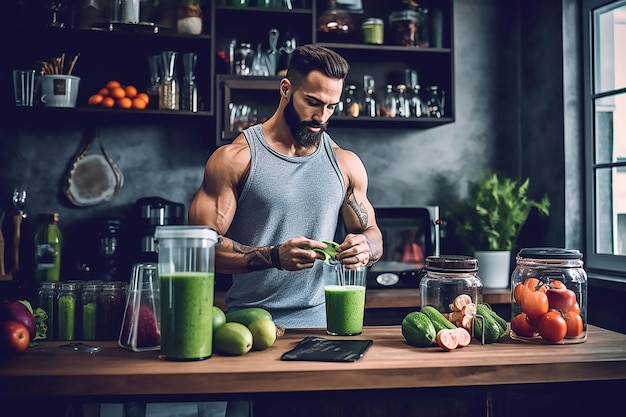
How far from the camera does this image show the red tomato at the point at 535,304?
189cm

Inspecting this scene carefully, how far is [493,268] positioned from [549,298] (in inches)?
71.4

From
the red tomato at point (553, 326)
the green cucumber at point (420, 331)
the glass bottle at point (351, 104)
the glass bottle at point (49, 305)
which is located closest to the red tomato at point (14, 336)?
→ the glass bottle at point (49, 305)

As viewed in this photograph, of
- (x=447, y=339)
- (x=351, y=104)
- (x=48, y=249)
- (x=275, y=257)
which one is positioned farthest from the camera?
(x=351, y=104)

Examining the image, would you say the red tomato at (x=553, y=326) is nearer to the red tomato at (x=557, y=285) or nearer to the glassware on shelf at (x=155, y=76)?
the red tomato at (x=557, y=285)

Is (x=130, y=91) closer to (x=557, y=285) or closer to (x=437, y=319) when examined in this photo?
(x=437, y=319)

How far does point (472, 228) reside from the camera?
3.82 m

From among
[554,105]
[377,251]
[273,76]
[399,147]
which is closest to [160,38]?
[273,76]

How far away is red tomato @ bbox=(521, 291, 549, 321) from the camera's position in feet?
6.19

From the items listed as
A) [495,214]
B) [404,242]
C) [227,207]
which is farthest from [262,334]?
[495,214]

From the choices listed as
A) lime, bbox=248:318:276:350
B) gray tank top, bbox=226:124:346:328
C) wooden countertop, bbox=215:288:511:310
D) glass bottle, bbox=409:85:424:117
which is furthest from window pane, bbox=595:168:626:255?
lime, bbox=248:318:276:350

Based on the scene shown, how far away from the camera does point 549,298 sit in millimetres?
1919

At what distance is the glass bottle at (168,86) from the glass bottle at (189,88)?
41mm

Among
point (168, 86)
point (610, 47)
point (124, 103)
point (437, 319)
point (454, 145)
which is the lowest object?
point (437, 319)

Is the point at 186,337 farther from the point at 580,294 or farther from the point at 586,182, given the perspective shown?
the point at 586,182
